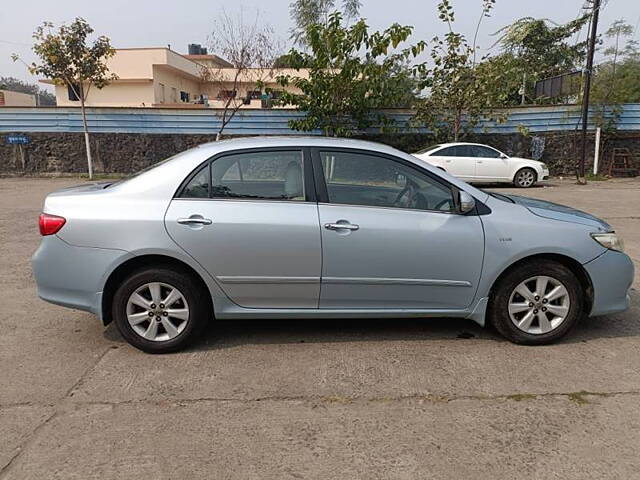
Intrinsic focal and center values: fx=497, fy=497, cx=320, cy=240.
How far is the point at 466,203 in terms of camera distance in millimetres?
3746

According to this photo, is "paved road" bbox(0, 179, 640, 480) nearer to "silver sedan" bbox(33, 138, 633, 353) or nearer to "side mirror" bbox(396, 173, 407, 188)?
"silver sedan" bbox(33, 138, 633, 353)

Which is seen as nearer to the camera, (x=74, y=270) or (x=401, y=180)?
(x=74, y=270)

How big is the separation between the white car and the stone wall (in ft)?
8.49

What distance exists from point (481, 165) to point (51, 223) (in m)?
13.7

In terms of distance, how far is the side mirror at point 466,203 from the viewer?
3.75 meters

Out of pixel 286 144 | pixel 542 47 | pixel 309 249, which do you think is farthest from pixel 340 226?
pixel 542 47

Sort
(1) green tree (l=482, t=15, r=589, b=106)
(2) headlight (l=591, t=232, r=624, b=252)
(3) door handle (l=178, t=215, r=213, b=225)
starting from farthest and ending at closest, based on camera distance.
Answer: (1) green tree (l=482, t=15, r=589, b=106) → (2) headlight (l=591, t=232, r=624, b=252) → (3) door handle (l=178, t=215, r=213, b=225)

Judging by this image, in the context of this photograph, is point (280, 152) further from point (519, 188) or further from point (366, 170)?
point (519, 188)

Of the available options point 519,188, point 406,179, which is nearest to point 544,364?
point 406,179

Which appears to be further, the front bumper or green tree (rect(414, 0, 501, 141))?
green tree (rect(414, 0, 501, 141))

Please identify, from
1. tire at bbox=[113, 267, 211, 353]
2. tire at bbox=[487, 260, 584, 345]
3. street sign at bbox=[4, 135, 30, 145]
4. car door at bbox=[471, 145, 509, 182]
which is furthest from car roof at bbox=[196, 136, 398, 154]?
street sign at bbox=[4, 135, 30, 145]

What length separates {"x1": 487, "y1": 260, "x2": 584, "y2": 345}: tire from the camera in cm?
380

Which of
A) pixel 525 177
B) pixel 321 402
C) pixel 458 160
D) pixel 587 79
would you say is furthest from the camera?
pixel 587 79

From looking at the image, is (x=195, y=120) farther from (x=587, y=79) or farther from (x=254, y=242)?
(x=254, y=242)
